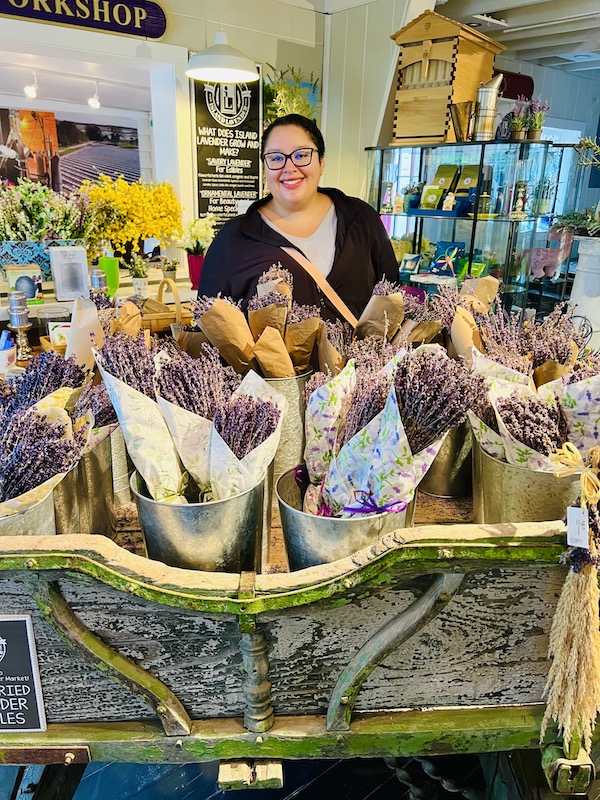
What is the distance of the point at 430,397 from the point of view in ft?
2.51

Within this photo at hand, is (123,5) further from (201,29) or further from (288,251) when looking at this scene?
(288,251)

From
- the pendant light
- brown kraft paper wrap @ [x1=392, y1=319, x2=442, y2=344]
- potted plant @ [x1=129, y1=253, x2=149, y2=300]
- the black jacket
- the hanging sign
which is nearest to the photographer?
brown kraft paper wrap @ [x1=392, y1=319, x2=442, y2=344]

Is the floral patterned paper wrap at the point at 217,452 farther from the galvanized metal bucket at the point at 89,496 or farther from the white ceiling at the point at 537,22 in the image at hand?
the white ceiling at the point at 537,22

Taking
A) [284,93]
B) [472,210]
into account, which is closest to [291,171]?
[472,210]

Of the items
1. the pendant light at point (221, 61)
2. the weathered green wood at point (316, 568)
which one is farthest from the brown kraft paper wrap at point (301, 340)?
the pendant light at point (221, 61)

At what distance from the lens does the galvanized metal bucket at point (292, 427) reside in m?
1.00

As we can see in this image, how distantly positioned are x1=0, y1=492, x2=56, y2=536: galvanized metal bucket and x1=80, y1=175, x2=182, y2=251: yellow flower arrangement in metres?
2.86

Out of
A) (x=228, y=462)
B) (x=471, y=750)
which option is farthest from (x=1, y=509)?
(x=471, y=750)

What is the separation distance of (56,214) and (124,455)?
253 cm

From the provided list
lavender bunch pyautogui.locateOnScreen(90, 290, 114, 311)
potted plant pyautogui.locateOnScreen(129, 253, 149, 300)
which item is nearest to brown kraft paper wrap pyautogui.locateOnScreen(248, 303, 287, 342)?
lavender bunch pyautogui.locateOnScreen(90, 290, 114, 311)

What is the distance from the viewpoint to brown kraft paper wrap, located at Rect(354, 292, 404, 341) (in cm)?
113

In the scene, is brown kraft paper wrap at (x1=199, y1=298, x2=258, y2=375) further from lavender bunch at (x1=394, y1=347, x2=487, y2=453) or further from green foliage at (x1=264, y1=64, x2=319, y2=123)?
green foliage at (x1=264, y1=64, x2=319, y2=123)

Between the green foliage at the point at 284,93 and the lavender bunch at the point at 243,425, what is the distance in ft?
14.5

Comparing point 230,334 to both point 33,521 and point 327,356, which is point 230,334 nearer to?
point 327,356
